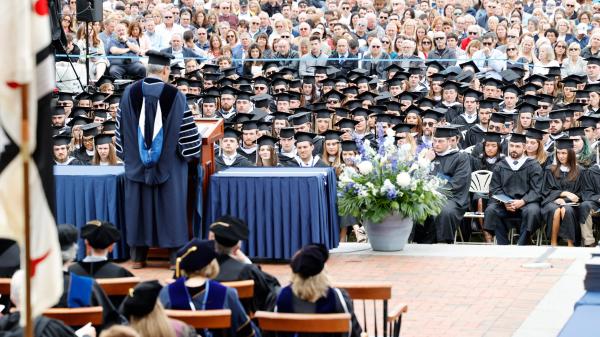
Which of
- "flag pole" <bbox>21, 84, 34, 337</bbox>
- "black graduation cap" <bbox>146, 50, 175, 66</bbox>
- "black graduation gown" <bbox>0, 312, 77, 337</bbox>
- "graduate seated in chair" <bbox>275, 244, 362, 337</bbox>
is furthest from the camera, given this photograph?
"black graduation cap" <bbox>146, 50, 175, 66</bbox>

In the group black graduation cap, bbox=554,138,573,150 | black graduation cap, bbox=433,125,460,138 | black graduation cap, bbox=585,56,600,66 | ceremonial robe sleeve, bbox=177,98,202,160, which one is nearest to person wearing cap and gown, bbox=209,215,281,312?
ceremonial robe sleeve, bbox=177,98,202,160

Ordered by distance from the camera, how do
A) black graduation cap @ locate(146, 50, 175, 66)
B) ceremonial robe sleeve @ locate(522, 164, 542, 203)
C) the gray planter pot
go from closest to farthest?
black graduation cap @ locate(146, 50, 175, 66) < the gray planter pot < ceremonial robe sleeve @ locate(522, 164, 542, 203)

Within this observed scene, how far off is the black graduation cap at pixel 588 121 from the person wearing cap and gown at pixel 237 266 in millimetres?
10701

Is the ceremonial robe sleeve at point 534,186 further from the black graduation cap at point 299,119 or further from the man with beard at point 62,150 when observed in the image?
the man with beard at point 62,150

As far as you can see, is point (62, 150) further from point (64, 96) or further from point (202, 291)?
point (202, 291)

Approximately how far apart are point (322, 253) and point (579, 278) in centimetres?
513

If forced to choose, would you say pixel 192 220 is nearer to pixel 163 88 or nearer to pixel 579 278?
pixel 163 88

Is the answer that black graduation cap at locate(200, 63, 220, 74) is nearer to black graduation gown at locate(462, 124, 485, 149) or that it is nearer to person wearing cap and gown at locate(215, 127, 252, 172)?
black graduation gown at locate(462, 124, 485, 149)

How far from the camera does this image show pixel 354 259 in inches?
532

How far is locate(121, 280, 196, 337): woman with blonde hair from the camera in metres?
7.01

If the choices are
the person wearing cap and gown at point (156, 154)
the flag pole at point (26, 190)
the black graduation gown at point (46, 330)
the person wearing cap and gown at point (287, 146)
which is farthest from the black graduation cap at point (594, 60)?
the flag pole at point (26, 190)

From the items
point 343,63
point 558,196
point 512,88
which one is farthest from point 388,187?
point 343,63

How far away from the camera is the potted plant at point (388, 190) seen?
13.4 metres

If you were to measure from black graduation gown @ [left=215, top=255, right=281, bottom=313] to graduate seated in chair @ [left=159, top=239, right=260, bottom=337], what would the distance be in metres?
0.57
